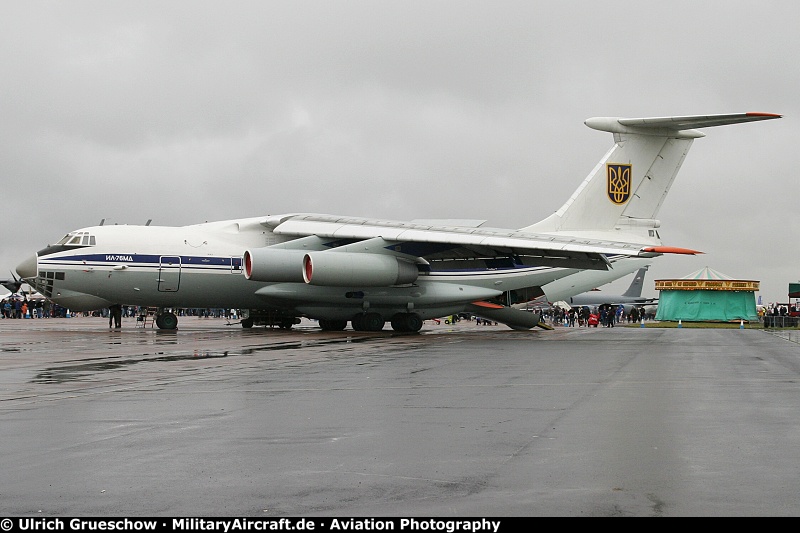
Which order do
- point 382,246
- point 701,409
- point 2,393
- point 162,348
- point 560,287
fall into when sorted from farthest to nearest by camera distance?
point 560,287, point 382,246, point 162,348, point 2,393, point 701,409

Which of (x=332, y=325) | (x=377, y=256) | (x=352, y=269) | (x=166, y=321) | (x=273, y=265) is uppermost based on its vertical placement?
(x=377, y=256)

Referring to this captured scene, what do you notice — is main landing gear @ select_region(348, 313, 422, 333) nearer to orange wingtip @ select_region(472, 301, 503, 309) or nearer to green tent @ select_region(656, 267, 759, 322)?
orange wingtip @ select_region(472, 301, 503, 309)

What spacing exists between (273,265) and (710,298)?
124 feet

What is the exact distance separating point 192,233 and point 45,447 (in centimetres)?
2206

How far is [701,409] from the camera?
9.37 metres

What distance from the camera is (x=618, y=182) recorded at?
3070 centimetres

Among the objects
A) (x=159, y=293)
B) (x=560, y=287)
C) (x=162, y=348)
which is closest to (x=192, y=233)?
(x=159, y=293)

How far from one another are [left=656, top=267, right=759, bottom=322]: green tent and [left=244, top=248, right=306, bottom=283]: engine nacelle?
1429 inches

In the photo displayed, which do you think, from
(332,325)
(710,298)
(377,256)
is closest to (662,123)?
(377,256)

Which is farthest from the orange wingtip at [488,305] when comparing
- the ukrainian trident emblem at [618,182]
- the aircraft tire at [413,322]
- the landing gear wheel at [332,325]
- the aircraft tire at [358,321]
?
the ukrainian trident emblem at [618,182]

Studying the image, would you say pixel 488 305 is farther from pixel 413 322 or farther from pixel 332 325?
pixel 332 325

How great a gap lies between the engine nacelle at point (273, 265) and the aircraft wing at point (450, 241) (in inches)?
68.0

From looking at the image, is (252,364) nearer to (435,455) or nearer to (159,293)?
(435,455)
